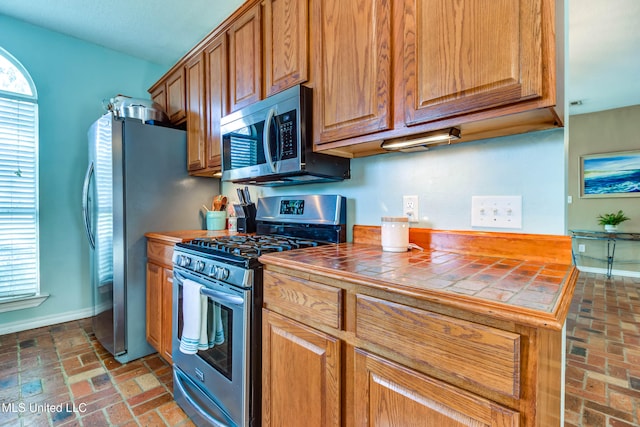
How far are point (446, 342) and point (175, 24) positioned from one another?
3.10 meters

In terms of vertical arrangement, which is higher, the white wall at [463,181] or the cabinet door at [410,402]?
the white wall at [463,181]

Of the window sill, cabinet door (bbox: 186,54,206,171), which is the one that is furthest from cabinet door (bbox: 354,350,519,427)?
the window sill

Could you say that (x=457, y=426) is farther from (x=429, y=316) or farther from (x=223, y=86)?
(x=223, y=86)

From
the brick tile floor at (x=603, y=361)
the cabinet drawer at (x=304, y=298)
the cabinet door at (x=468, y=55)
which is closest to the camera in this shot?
the cabinet door at (x=468, y=55)

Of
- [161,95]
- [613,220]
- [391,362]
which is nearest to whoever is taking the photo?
[391,362]

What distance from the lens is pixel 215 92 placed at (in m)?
2.10

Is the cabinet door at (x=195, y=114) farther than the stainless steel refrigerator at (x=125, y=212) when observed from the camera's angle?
Yes

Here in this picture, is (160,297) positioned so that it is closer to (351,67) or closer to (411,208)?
(411,208)

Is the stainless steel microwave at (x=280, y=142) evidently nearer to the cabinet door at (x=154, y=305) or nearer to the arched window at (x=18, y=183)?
the cabinet door at (x=154, y=305)

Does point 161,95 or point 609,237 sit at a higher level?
point 161,95

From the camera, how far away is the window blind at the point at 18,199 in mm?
2518

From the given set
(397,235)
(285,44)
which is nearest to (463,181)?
(397,235)

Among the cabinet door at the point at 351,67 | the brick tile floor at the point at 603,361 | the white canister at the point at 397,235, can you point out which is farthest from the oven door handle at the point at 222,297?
the brick tile floor at the point at 603,361

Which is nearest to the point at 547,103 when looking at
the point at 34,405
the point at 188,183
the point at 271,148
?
the point at 271,148
